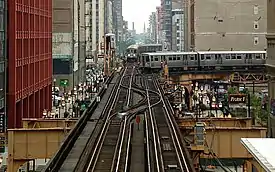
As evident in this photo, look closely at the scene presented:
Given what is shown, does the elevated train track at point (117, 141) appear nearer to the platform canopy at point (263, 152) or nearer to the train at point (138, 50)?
the platform canopy at point (263, 152)

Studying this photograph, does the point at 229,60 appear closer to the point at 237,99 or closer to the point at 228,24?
the point at 228,24

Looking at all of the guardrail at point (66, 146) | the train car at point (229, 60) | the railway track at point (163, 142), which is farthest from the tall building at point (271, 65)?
the train car at point (229, 60)

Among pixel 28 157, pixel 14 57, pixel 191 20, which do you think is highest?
pixel 191 20

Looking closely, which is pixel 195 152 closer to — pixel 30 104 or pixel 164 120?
pixel 164 120

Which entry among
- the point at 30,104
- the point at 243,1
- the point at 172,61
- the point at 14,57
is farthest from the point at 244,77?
the point at 14,57

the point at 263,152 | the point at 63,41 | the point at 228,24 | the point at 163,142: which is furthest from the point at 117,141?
the point at 228,24

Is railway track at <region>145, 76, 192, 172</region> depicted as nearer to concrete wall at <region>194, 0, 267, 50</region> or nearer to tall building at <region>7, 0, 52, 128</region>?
tall building at <region>7, 0, 52, 128</region>
